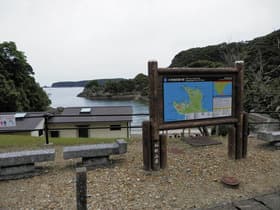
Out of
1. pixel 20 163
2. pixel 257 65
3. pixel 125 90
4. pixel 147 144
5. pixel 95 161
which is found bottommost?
pixel 125 90

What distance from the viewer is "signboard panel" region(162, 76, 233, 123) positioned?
398cm

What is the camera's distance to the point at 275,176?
380 cm

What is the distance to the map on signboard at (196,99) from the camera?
3.99m

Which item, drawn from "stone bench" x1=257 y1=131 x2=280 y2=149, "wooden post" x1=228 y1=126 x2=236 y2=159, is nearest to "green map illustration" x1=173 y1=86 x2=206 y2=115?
"wooden post" x1=228 y1=126 x2=236 y2=159

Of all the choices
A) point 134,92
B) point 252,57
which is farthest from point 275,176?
point 134,92

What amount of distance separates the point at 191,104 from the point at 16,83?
75.6ft

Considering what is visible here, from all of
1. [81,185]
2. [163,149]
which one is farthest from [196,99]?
[81,185]

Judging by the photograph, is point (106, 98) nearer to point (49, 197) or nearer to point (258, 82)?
point (258, 82)

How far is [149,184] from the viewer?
3.45m

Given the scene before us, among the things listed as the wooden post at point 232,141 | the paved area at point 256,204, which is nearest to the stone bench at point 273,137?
the wooden post at point 232,141

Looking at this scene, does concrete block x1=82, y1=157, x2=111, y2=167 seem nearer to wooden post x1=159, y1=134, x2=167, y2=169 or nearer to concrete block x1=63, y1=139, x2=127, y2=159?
concrete block x1=63, y1=139, x2=127, y2=159

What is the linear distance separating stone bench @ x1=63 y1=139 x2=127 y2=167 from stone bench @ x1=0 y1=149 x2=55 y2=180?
0.33 metres

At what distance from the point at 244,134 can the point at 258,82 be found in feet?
40.6

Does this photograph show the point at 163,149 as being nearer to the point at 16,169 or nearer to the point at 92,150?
the point at 92,150
